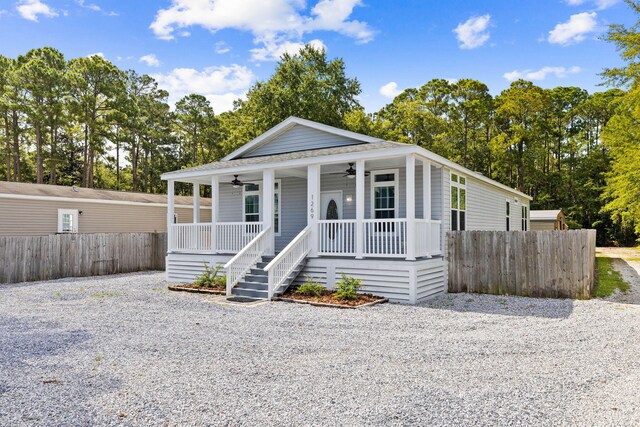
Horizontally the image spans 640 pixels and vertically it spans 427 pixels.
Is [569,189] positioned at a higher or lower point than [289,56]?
lower

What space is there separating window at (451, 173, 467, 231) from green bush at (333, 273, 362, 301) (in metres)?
3.92

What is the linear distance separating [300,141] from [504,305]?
7616mm

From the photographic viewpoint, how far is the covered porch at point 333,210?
1029cm

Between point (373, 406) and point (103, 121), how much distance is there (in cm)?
3282

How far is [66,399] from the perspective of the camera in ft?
13.2

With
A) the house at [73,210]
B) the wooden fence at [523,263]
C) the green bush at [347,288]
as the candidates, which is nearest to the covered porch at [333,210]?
the green bush at [347,288]

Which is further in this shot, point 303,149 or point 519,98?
point 519,98

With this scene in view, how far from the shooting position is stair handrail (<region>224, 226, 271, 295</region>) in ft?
34.9

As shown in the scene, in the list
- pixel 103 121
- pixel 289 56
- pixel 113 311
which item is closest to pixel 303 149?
pixel 113 311

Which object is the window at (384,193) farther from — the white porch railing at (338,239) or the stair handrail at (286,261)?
the stair handrail at (286,261)

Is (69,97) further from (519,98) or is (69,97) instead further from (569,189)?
(569,189)

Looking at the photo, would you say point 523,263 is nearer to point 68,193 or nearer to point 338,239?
point 338,239

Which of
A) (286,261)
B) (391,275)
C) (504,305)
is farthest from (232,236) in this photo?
(504,305)

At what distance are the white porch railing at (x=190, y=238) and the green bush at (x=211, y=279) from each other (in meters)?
1.02
